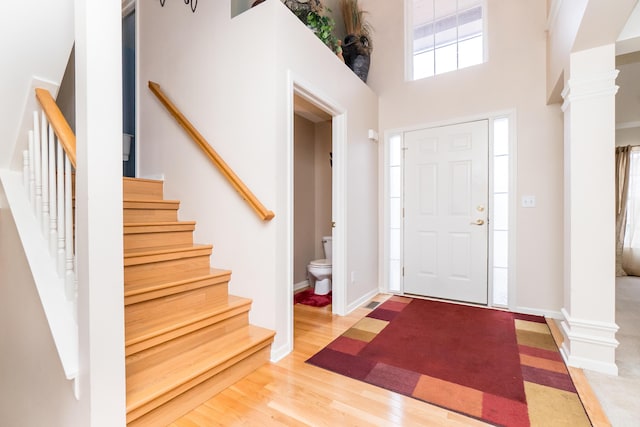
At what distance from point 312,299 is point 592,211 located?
8.11 ft

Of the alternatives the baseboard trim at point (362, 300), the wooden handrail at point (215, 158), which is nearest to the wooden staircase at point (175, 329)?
the wooden handrail at point (215, 158)

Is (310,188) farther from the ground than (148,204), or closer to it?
farther from the ground

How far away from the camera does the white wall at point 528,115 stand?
2623mm

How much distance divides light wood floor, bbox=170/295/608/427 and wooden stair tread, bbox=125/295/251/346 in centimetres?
42

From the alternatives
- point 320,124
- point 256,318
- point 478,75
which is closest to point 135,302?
point 256,318

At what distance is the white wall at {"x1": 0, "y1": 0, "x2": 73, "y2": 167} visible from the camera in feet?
4.70

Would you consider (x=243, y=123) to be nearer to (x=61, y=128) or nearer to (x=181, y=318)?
(x=61, y=128)

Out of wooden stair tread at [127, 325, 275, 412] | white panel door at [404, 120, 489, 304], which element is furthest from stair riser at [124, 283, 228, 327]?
white panel door at [404, 120, 489, 304]

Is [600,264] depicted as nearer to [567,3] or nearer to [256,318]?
[567,3]

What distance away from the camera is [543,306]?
267 cm

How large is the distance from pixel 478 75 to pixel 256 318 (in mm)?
3146

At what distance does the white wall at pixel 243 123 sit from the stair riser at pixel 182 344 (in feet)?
0.51

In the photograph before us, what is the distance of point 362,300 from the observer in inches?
119

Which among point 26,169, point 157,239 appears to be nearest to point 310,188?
point 157,239
